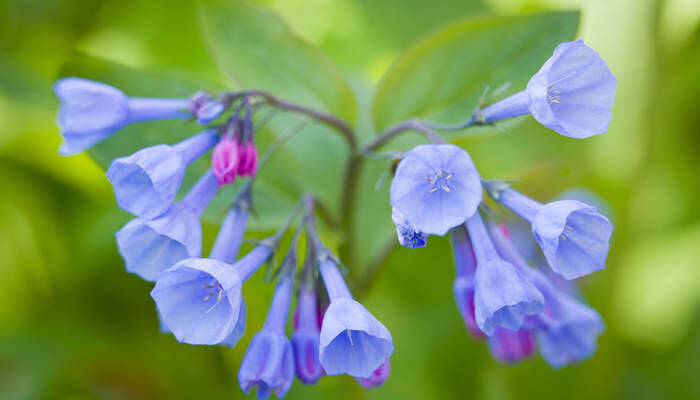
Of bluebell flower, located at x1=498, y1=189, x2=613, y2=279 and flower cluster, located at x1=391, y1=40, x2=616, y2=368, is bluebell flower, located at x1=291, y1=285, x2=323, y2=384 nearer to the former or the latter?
flower cluster, located at x1=391, y1=40, x2=616, y2=368

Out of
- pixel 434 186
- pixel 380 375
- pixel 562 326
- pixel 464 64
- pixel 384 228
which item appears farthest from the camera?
pixel 384 228

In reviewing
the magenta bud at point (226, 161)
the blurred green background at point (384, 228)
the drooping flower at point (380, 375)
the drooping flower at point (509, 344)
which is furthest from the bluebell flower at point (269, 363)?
the blurred green background at point (384, 228)

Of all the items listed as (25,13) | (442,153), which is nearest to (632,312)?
(442,153)

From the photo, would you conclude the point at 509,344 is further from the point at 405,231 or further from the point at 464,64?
the point at 464,64

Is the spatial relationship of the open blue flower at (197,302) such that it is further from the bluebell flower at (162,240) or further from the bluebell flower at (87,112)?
the bluebell flower at (87,112)

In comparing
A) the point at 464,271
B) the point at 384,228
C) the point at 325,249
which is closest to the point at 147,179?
the point at 325,249

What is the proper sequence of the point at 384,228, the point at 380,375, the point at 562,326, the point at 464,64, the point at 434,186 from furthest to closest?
the point at 384,228 → the point at 464,64 → the point at 562,326 → the point at 380,375 → the point at 434,186

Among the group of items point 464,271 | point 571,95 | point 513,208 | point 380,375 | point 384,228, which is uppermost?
point 571,95
